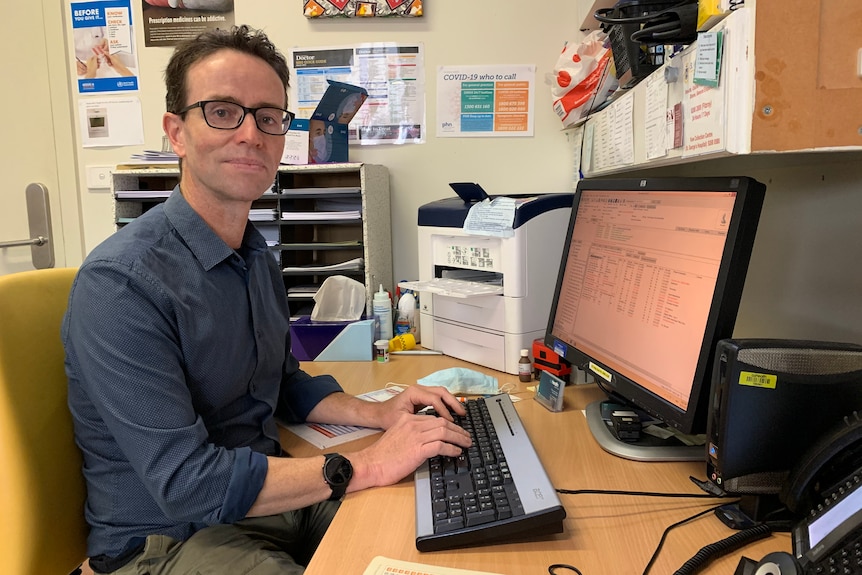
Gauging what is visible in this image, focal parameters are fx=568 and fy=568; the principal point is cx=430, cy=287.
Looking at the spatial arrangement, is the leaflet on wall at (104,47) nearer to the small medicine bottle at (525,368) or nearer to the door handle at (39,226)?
the door handle at (39,226)

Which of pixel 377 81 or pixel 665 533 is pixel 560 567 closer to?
pixel 665 533

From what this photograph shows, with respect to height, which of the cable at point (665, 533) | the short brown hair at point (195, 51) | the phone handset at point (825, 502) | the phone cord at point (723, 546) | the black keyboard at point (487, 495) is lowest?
the cable at point (665, 533)

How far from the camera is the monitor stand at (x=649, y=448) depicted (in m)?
0.93

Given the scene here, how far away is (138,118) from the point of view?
7.02 feet

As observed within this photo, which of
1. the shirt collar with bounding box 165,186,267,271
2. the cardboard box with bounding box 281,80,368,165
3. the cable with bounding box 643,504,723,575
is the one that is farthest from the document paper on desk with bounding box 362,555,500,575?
the cardboard box with bounding box 281,80,368,165

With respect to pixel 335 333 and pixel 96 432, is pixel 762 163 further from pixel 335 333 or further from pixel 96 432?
pixel 96 432

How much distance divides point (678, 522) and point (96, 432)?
914 mm

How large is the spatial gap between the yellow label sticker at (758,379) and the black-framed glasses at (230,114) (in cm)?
93

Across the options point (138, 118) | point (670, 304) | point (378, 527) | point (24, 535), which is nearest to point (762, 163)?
point (670, 304)

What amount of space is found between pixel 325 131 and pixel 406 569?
155cm

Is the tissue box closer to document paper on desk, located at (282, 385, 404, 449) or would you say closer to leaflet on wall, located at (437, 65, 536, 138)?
document paper on desk, located at (282, 385, 404, 449)

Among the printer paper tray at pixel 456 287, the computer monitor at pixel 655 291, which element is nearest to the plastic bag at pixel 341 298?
the printer paper tray at pixel 456 287

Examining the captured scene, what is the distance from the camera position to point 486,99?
2.03 m

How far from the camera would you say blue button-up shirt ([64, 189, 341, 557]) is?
841 mm
